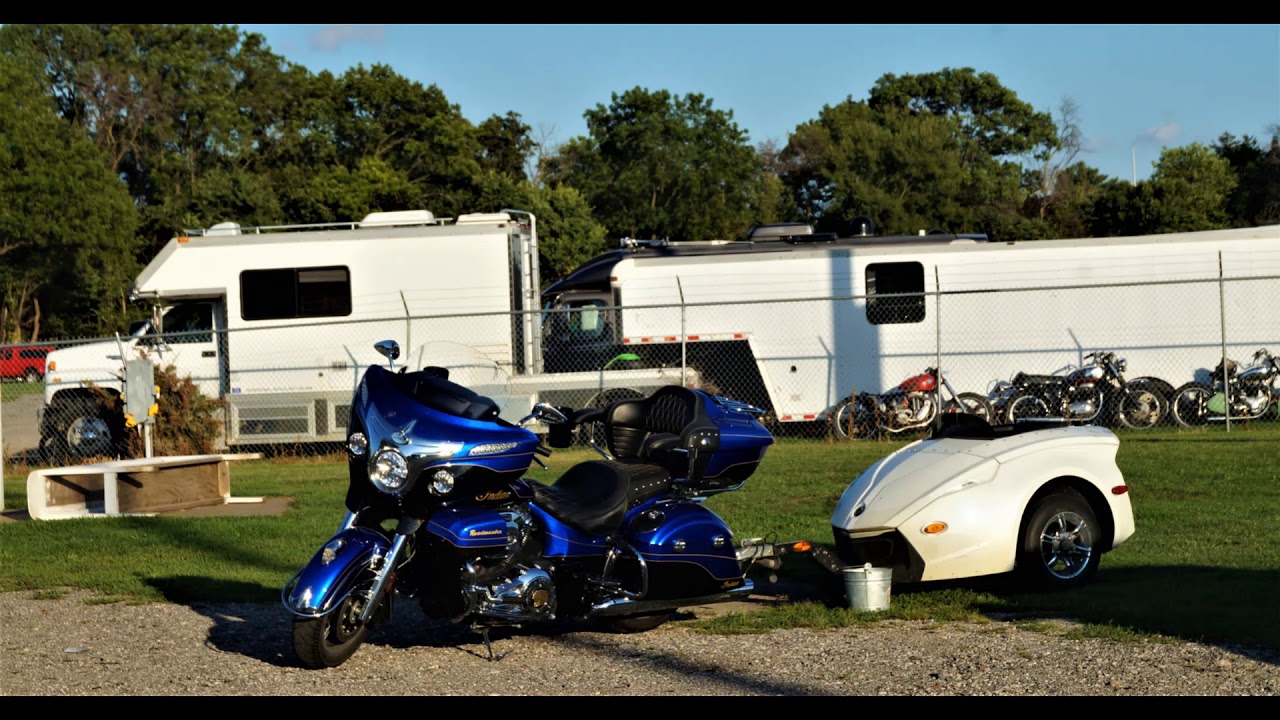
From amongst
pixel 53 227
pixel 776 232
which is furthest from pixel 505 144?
pixel 776 232

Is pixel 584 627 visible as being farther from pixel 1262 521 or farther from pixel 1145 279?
pixel 1145 279

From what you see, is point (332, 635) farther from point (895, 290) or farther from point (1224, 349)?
point (895, 290)

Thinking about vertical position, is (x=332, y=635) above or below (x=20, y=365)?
below

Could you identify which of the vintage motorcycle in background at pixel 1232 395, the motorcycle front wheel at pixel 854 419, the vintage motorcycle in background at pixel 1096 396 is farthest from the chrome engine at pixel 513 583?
the vintage motorcycle in background at pixel 1232 395

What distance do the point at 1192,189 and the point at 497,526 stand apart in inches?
1702

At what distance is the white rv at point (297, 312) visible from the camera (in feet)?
62.0

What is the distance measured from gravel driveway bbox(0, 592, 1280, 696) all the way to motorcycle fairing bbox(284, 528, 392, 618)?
14.8 inches

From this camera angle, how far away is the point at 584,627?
7809 mm

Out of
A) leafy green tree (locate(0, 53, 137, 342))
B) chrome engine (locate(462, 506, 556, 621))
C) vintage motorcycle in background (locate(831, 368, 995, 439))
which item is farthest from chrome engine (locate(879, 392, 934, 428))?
leafy green tree (locate(0, 53, 137, 342))

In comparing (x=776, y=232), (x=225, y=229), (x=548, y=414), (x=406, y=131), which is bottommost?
(x=548, y=414)

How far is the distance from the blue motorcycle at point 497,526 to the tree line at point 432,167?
3859 cm

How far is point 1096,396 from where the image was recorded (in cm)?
1847

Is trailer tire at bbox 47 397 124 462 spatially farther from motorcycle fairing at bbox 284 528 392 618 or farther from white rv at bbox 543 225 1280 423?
motorcycle fairing at bbox 284 528 392 618

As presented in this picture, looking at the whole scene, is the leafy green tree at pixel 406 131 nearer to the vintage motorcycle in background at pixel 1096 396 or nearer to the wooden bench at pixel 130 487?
the vintage motorcycle in background at pixel 1096 396
